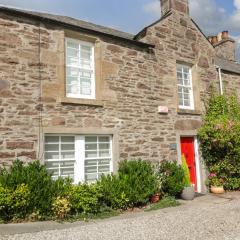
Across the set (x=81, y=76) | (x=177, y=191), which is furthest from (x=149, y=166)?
(x=81, y=76)

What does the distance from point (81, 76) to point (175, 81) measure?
3792 mm

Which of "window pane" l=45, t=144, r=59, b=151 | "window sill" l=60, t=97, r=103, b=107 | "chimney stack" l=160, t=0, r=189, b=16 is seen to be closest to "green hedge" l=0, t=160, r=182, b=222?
"window pane" l=45, t=144, r=59, b=151


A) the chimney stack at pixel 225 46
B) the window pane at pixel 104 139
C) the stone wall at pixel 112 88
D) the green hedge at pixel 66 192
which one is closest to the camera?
the green hedge at pixel 66 192

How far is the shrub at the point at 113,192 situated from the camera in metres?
8.61

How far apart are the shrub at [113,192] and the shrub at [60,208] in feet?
4.02

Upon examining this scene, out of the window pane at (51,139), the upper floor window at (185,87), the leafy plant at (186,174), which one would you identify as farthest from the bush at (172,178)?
the window pane at (51,139)

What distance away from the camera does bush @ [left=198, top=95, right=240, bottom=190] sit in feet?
37.8

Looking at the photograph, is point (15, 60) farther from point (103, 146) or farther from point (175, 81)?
point (175, 81)

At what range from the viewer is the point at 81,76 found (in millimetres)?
9664

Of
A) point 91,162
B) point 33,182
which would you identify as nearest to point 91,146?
point 91,162

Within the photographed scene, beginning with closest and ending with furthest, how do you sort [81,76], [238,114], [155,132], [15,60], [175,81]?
1. [15,60]
2. [81,76]
3. [155,132]
4. [175,81]
5. [238,114]

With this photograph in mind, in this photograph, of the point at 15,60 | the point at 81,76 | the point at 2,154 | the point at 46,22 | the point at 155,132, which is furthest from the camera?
the point at 155,132

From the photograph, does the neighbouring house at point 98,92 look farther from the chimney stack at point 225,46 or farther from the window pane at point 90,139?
the chimney stack at point 225,46

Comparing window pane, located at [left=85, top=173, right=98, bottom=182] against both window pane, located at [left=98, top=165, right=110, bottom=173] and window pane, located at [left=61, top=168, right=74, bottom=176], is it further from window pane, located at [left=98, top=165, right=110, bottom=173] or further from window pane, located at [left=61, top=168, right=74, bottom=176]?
window pane, located at [left=61, top=168, right=74, bottom=176]
